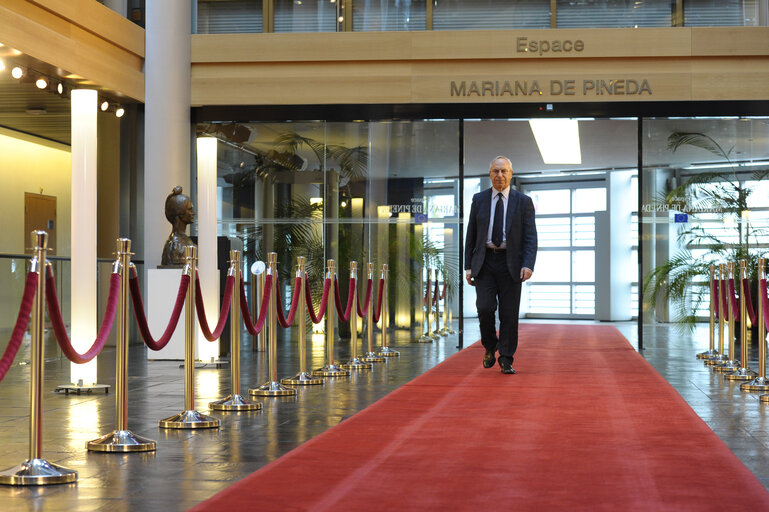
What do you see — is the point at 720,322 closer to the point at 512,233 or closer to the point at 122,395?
the point at 512,233

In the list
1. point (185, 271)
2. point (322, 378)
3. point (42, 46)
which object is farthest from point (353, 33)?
point (185, 271)

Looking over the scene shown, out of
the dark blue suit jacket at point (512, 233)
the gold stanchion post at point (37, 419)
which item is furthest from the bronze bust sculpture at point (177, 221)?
the gold stanchion post at point (37, 419)

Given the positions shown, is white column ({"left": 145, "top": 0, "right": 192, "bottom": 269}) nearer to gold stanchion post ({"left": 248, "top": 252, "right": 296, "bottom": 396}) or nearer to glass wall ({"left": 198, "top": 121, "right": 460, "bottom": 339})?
glass wall ({"left": 198, "top": 121, "right": 460, "bottom": 339})

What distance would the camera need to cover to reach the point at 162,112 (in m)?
13.6

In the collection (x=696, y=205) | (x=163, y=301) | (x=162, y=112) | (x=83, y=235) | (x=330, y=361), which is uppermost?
(x=162, y=112)

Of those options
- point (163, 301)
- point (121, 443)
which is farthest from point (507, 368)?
point (163, 301)

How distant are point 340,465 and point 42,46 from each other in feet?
25.5

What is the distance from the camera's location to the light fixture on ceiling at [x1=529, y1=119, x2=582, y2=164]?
16.9 meters

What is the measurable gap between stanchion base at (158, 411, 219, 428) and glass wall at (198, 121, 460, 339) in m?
8.19

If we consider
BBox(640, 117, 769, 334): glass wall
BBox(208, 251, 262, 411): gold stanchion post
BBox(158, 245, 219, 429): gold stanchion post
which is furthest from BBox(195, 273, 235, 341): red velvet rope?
BBox(640, 117, 769, 334): glass wall

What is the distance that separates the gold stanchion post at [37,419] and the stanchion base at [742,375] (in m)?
6.38

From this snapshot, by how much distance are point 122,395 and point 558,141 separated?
14786 millimetres

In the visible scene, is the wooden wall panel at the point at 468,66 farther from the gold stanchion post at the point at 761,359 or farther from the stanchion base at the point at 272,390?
the stanchion base at the point at 272,390

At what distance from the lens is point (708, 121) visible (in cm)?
1361
